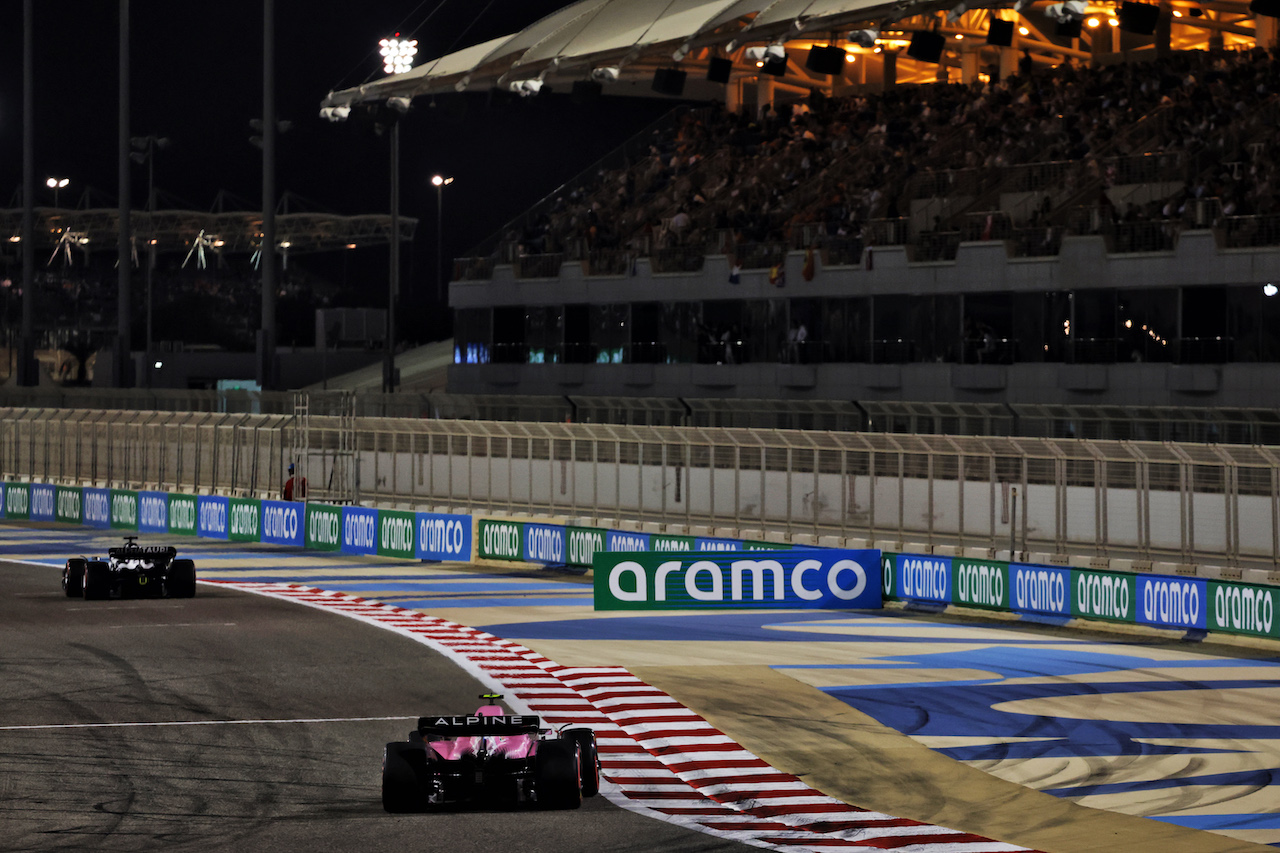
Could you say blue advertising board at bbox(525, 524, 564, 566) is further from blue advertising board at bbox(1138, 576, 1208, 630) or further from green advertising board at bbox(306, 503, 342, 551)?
blue advertising board at bbox(1138, 576, 1208, 630)

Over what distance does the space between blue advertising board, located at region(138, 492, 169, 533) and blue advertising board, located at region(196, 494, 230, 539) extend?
1102 mm

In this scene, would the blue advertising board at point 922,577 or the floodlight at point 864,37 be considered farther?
the floodlight at point 864,37

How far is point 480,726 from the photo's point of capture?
37.0 ft

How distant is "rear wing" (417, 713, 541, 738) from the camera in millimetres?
11250

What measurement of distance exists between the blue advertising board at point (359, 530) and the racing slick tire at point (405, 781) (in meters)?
21.0

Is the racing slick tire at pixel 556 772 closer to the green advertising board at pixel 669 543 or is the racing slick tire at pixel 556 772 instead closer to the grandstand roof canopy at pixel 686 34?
the green advertising board at pixel 669 543

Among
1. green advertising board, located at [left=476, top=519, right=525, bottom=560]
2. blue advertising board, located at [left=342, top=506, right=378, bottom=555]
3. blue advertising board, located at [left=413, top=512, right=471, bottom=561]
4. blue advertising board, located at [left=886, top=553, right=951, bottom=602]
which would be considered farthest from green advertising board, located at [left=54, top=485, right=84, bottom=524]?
blue advertising board, located at [left=886, top=553, right=951, bottom=602]

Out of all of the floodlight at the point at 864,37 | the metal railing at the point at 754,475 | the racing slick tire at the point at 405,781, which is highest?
the floodlight at the point at 864,37

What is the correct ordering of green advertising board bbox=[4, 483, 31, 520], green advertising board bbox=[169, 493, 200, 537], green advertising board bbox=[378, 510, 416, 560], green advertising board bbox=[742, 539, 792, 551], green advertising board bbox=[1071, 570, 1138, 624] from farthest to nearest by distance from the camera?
green advertising board bbox=[4, 483, 31, 520], green advertising board bbox=[169, 493, 200, 537], green advertising board bbox=[378, 510, 416, 560], green advertising board bbox=[742, 539, 792, 551], green advertising board bbox=[1071, 570, 1138, 624]

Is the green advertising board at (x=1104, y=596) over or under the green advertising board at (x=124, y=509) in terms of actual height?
under

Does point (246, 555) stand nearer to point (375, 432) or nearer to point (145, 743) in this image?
point (375, 432)

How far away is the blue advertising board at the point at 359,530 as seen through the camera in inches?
1267

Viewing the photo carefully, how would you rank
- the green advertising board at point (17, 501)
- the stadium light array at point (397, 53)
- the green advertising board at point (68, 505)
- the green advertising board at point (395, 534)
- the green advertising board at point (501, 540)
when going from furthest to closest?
the stadium light array at point (397, 53)
the green advertising board at point (17, 501)
the green advertising board at point (68, 505)
the green advertising board at point (395, 534)
the green advertising board at point (501, 540)

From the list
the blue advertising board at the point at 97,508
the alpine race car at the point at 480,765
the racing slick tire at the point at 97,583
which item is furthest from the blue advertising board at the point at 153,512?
the alpine race car at the point at 480,765
